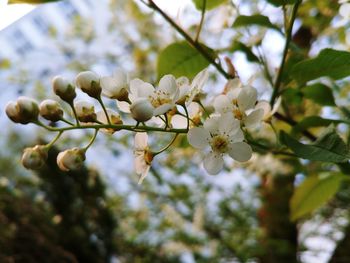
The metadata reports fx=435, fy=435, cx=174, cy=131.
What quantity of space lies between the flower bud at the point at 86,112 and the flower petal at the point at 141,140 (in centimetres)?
6

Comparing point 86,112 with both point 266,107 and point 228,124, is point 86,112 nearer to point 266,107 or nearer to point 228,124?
point 228,124

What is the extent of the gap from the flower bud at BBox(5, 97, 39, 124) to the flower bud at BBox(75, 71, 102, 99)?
6 centimetres

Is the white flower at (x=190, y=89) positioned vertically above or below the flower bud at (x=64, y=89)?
above

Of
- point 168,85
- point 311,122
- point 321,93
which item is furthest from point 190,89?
point 321,93

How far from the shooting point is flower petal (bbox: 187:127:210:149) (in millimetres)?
484

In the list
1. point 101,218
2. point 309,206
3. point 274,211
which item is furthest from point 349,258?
point 101,218

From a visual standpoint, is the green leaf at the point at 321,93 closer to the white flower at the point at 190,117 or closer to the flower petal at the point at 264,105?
the flower petal at the point at 264,105

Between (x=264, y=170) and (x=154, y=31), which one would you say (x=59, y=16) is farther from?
(x=264, y=170)

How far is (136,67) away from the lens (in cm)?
261

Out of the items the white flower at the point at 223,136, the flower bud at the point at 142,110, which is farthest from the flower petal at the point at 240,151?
the flower bud at the point at 142,110

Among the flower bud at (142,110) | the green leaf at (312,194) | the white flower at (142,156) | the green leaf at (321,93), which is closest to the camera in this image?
the flower bud at (142,110)

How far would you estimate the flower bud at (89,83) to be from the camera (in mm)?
→ 509

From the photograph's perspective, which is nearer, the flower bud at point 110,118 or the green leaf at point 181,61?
the flower bud at point 110,118

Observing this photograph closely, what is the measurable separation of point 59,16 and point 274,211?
9.18ft
